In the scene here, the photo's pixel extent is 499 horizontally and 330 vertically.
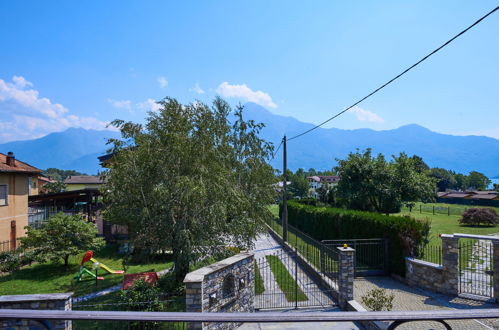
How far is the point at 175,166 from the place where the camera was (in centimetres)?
914

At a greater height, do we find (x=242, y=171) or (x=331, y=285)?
(x=242, y=171)

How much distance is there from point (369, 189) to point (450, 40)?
15.4 meters

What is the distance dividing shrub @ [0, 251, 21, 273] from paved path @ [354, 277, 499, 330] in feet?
51.0

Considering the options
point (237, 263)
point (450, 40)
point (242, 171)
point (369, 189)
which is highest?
point (450, 40)

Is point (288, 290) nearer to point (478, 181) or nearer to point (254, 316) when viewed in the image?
point (254, 316)

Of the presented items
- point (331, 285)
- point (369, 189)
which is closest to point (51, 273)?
point (331, 285)

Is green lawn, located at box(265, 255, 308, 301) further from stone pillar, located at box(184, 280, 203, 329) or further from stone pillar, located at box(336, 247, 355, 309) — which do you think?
stone pillar, located at box(184, 280, 203, 329)

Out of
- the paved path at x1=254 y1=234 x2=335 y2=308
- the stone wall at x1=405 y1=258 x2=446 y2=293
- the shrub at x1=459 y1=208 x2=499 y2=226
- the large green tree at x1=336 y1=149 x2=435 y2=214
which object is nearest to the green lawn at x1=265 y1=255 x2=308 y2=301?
the paved path at x1=254 y1=234 x2=335 y2=308

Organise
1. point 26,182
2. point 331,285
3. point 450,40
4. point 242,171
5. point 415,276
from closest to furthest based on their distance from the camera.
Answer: point 450,40 → point 331,285 → point 415,276 → point 242,171 → point 26,182

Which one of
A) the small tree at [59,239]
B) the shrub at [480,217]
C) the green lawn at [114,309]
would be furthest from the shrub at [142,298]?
the shrub at [480,217]

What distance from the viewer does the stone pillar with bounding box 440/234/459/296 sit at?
9773mm

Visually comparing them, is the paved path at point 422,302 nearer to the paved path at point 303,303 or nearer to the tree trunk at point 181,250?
the paved path at point 303,303

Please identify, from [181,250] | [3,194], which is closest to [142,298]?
[181,250]

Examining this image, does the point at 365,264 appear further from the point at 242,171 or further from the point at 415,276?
the point at 242,171
